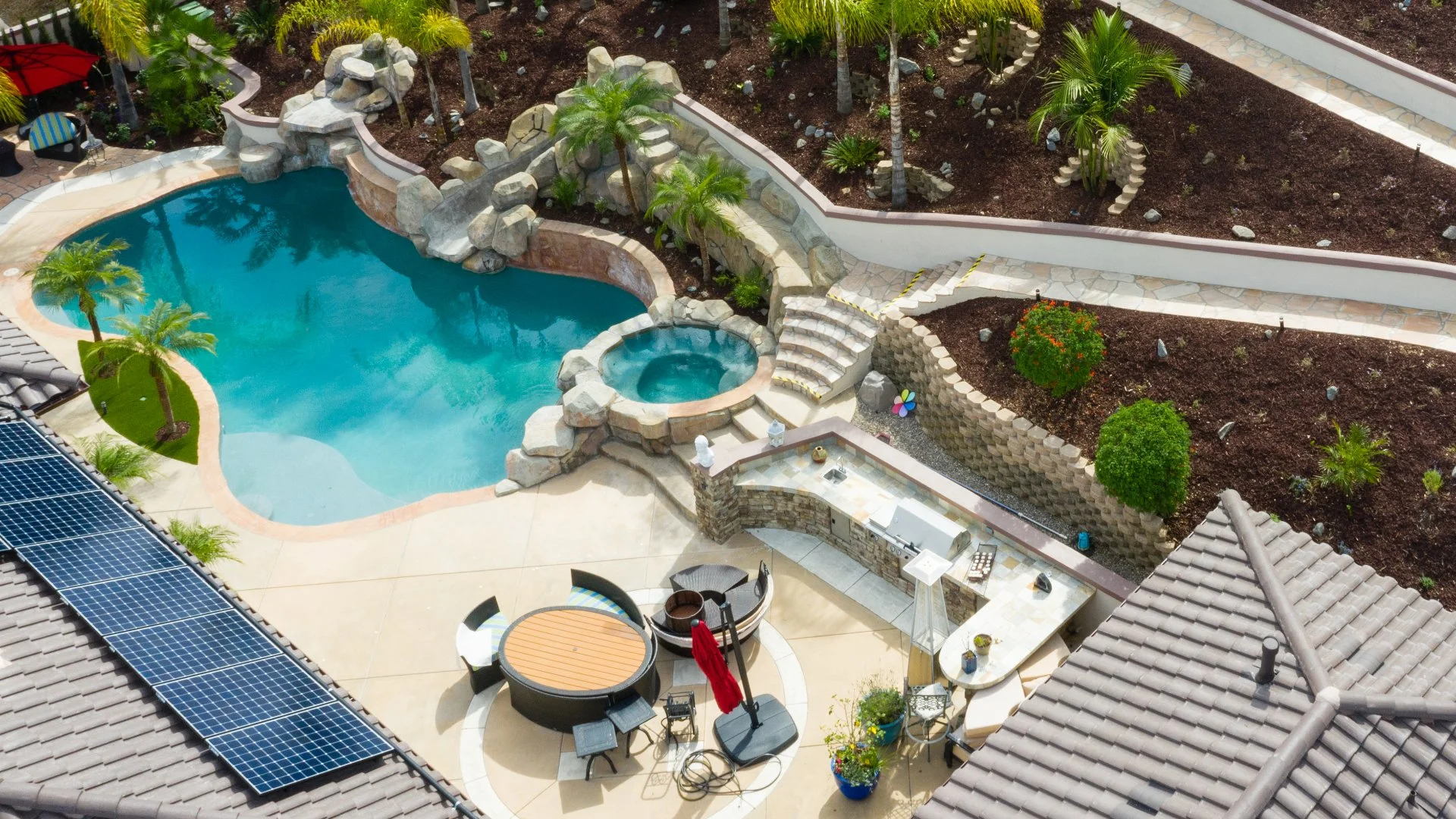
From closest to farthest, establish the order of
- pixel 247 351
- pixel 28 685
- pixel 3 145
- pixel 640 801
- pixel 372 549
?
1. pixel 28 685
2. pixel 640 801
3. pixel 372 549
4. pixel 247 351
5. pixel 3 145

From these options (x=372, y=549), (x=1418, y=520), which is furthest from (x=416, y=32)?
(x=1418, y=520)

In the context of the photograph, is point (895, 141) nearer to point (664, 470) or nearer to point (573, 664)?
point (664, 470)

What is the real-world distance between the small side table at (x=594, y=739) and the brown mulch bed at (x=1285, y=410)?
29.4 ft

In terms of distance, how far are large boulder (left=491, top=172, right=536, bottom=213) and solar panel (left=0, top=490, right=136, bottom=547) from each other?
14937mm

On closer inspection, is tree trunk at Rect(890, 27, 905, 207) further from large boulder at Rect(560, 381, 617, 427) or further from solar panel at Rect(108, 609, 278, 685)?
solar panel at Rect(108, 609, 278, 685)

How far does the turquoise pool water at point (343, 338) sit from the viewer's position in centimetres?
2639

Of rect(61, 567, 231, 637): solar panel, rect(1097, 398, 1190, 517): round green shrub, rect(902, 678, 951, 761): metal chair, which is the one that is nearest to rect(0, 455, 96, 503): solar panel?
rect(61, 567, 231, 637): solar panel

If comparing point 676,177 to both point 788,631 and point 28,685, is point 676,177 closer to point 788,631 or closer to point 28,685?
point 788,631

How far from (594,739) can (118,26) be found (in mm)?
24845

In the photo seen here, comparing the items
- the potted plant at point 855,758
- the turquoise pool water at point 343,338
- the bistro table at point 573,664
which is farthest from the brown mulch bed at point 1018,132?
the bistro table at point 573,664

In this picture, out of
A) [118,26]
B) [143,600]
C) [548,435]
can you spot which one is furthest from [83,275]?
[143,600]

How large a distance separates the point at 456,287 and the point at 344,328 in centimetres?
284

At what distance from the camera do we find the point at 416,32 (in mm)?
30859

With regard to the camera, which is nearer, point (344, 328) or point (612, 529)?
point (612, 529)
